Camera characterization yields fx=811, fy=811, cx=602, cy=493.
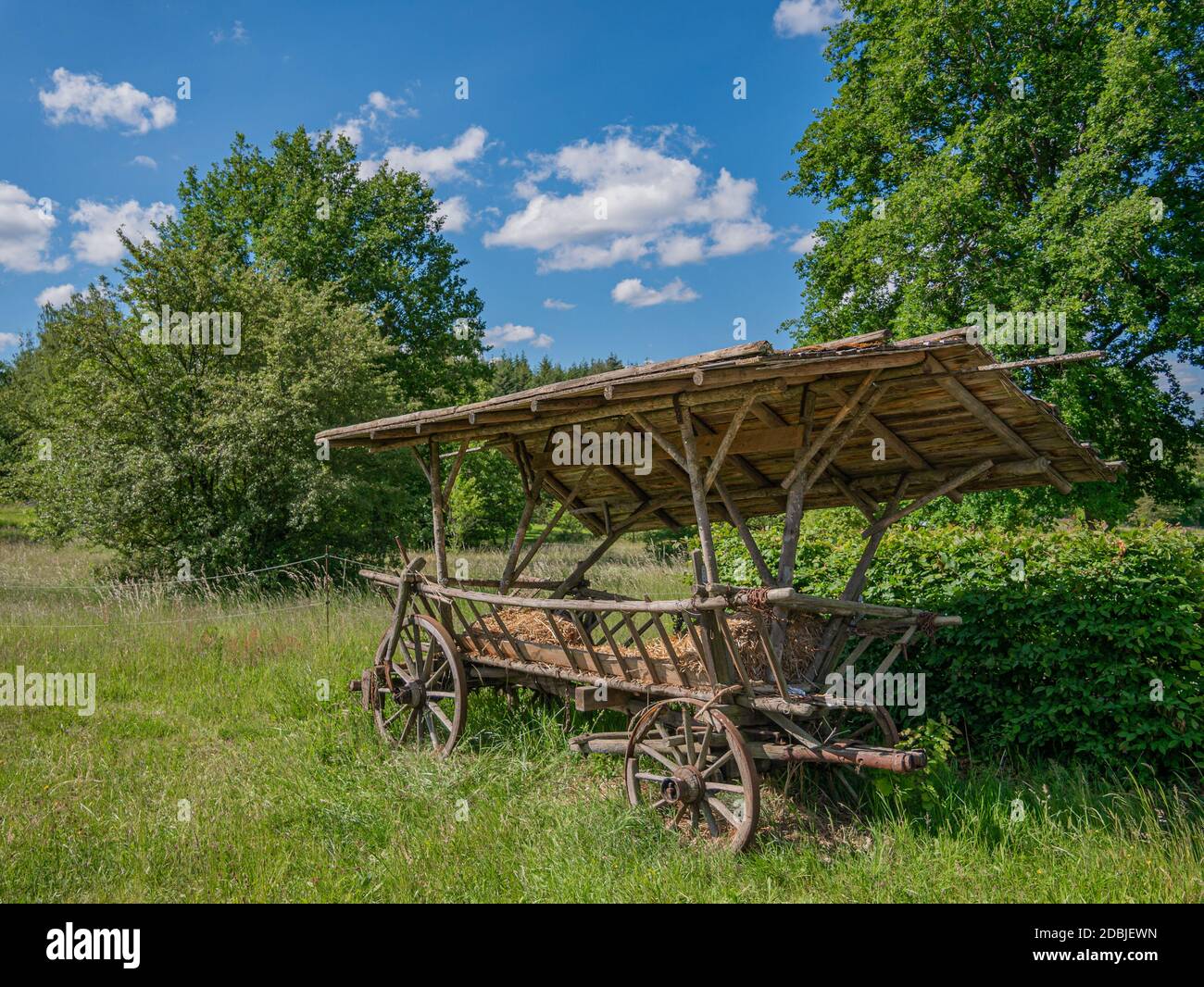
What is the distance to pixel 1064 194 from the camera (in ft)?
44.7

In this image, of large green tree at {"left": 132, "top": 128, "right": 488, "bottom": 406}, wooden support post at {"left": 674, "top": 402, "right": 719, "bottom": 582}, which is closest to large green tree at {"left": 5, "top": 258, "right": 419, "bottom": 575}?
large green tree at {"left": 132, "top": 128, "right": 488, "bottom": 406}

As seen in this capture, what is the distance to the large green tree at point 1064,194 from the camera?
13.4m

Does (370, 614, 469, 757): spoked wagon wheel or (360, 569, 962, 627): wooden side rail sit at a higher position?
(360, 569, 962, 627): wooden side rail

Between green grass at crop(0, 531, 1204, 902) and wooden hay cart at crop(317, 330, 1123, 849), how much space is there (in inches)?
15.4

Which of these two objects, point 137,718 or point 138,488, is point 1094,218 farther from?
point 138,488

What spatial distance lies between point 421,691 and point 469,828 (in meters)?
2.06

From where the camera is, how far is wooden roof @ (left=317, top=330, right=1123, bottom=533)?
4.68 meters

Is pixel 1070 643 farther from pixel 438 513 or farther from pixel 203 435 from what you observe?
pixel 203 435

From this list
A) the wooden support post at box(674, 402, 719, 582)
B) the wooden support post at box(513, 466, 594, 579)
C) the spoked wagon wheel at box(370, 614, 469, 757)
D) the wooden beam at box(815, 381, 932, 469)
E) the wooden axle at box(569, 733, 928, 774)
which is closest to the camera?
the wooden axle at box(569, 733, 928, 774)

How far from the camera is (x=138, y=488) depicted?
50.2 feet

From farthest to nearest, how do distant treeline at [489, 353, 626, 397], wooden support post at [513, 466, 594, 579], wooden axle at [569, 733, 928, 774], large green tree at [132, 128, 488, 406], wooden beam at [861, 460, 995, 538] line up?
distant treeline at [489, 353, 626, 397] → large green tree at [132, 128, 488, 406] → wooden support post at [513, 466, 594, 579] → wooden beam at [861, 460, 995, 538] → wooden axle at [569, 733, 928, 774]

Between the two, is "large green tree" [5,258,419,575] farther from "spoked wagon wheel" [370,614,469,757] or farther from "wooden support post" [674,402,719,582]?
"wooden support post" [674,402,719,582]
